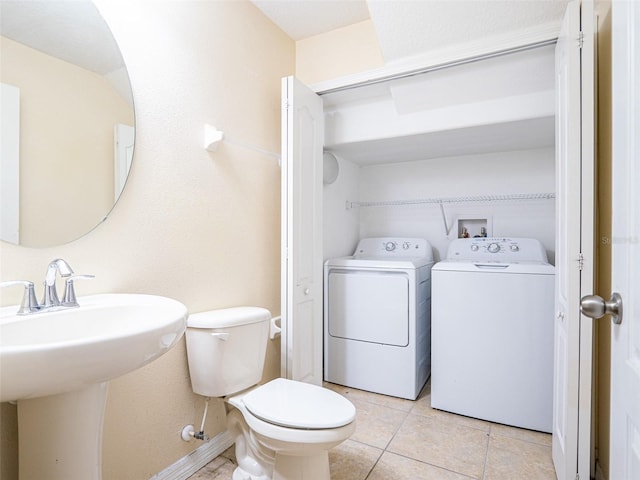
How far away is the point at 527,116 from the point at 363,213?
1589 millimetres

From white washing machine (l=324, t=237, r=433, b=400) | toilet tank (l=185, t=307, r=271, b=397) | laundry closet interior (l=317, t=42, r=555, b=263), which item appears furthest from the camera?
white washing machine (l=324, t=237, r=433, b=400)

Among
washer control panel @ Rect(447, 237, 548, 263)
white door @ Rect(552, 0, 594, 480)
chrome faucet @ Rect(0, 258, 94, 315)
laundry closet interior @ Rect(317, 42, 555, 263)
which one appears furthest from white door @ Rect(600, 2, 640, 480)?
washer control panel @ Rect(447, 237, 548, 263)

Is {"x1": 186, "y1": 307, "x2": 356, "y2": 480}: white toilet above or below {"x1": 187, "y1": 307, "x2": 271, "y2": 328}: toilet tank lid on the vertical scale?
below

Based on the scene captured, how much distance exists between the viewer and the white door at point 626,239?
62 cm

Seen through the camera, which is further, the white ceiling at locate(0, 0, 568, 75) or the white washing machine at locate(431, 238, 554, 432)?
the white washing machine at locate(431, 238, 554, 432)

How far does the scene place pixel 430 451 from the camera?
1.80 metres

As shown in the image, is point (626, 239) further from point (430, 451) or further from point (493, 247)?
point (493, 247)

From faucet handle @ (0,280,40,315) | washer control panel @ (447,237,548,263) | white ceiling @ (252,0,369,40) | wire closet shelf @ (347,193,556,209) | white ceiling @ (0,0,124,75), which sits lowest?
faucet handle @ (0,280,40,315)

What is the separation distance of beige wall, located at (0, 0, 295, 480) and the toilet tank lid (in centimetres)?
9

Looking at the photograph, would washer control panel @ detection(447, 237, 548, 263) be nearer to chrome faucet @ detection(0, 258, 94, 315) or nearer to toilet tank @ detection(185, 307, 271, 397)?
toilet tank @ detection(185, 307, 271, 397)

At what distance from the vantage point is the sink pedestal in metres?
0.95

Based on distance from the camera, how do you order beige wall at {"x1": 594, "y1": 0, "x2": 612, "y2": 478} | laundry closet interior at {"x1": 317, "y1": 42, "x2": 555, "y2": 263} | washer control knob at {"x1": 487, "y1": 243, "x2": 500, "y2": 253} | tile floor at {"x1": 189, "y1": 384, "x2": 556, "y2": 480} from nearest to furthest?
1. beige wall at {"x1": 594, "y1": 0, "x2": 612, "y2": 478}
2. tile floor at {"x1": 189, "y1": 384, "x2": 556, "y2": 480}
3. laundry closet interior at {"x1": 317, "y1": 42, "x2": 555, "y2": 263}
4. washer control knob at {"x1": 487, "y1": 243, "x2": 500, "y2": 253}

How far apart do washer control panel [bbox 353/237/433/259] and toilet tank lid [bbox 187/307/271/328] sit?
147 centimetres

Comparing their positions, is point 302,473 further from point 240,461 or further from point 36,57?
point 36,57
